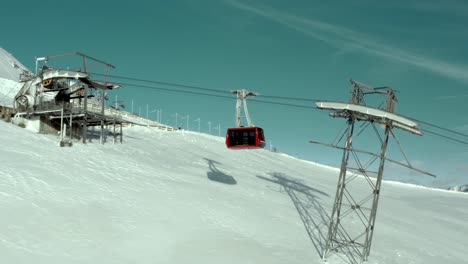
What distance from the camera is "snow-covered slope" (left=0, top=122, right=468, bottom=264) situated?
26.2 m

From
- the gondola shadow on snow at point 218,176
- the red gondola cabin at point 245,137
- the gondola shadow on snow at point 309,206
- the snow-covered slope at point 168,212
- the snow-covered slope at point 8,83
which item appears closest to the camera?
the snow-covered slope at point 168,212

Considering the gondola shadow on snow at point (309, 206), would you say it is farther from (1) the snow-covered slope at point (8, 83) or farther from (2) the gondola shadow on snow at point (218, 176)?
(1) the snow-covered slope at point (8, 83)

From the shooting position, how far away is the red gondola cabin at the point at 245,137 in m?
35.5

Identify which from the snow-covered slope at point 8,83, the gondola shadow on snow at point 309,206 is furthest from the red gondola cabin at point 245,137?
the snow-covered slope at point 8,83

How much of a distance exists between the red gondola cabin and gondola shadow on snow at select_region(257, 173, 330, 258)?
8.54 m

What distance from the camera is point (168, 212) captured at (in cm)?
3388

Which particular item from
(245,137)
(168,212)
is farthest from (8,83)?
(245,137)

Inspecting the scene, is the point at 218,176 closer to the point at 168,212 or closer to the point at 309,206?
the point at 309,206

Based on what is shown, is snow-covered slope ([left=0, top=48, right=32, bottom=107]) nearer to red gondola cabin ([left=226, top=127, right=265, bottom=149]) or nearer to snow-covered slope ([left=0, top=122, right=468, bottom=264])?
snow-covered slope ([left=0, top=122, right=468, bottom=264])

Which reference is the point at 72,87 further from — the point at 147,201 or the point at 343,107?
the point at 343,107

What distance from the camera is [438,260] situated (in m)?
38.8

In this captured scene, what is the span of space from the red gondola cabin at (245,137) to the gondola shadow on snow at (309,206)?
8545 millimetres

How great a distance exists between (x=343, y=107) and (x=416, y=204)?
3924cm

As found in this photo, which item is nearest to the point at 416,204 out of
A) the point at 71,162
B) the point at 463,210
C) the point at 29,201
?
the point at 463,210
